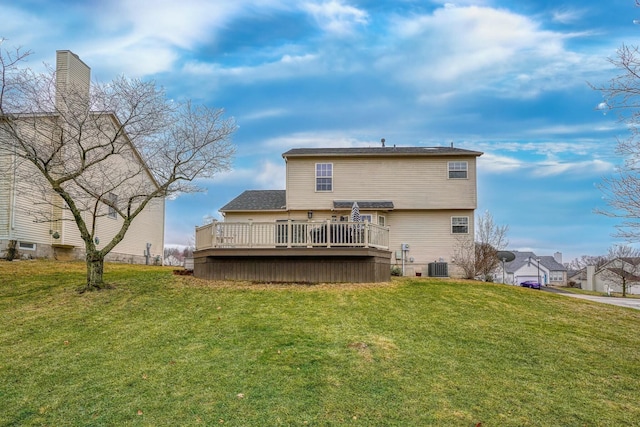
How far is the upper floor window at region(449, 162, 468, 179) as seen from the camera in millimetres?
19656

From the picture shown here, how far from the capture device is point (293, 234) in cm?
1360

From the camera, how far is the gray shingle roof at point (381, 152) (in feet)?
64.2

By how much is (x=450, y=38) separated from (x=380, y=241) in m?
7.01

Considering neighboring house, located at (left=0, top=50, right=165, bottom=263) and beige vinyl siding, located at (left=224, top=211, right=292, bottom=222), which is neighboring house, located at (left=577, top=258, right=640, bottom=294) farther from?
neighboring house, located at (left=0, top=50, right=165, bottom=263)

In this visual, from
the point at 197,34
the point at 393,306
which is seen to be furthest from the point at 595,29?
the point at 197,34

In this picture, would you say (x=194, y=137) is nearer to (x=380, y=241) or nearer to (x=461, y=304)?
(x=380, y=241)

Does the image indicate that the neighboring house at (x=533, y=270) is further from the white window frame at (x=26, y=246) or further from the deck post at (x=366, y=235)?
the white window frame at (x=26, y=246)

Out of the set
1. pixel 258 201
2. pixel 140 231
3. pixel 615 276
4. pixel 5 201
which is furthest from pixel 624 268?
pixel 5 201

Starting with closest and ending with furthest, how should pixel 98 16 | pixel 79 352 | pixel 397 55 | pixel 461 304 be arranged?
pixel 79 352, pixel 461 304, pixel 98 16, pixel 397 55

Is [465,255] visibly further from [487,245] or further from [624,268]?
[624,268]

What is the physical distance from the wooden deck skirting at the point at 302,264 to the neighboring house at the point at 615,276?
33.6 m

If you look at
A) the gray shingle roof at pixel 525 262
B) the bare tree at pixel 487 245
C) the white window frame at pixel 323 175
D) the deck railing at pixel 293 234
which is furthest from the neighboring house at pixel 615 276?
the deck railing at pixel 293 234

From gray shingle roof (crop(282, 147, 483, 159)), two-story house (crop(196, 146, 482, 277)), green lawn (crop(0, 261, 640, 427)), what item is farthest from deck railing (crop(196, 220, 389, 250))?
gray shingle roof (crop(282, 147, 483, 159))

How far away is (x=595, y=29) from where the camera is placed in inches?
395
